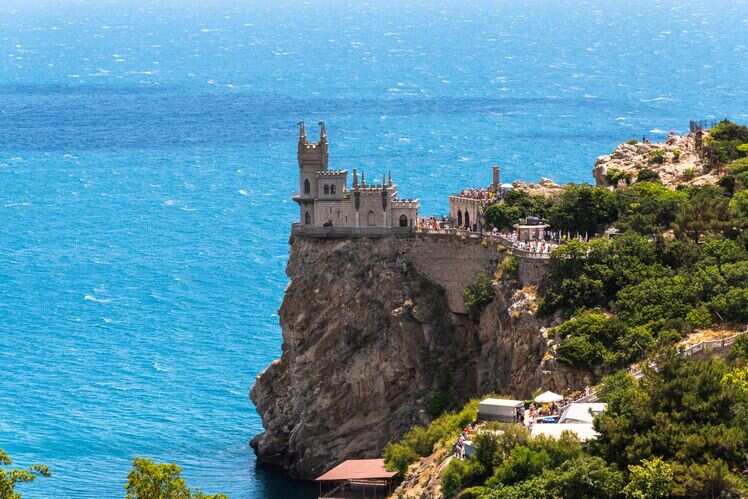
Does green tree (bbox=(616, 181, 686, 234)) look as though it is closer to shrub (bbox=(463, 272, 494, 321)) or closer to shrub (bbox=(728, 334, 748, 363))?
shrub (bbox=(463, 272, 494, 321))

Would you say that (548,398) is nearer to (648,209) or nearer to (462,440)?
(462,440)

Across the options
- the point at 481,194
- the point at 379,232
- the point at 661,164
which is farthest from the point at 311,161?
the point at 661,164

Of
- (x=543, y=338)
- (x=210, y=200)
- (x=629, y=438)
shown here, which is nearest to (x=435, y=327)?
(x=543, y=338)

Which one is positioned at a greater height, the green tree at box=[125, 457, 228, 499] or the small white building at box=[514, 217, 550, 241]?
the small white building at box=[514, 217, 550, 241]

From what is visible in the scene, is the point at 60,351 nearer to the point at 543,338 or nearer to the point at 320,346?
the point at 320,346

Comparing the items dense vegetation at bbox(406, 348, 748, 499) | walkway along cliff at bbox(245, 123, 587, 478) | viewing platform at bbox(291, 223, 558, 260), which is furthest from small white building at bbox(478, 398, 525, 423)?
viewing platform at bbox(291, 223, 558, 260)

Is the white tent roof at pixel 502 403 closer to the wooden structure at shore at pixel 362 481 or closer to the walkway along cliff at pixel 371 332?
the wooden structure at shore at pixel 362 481
